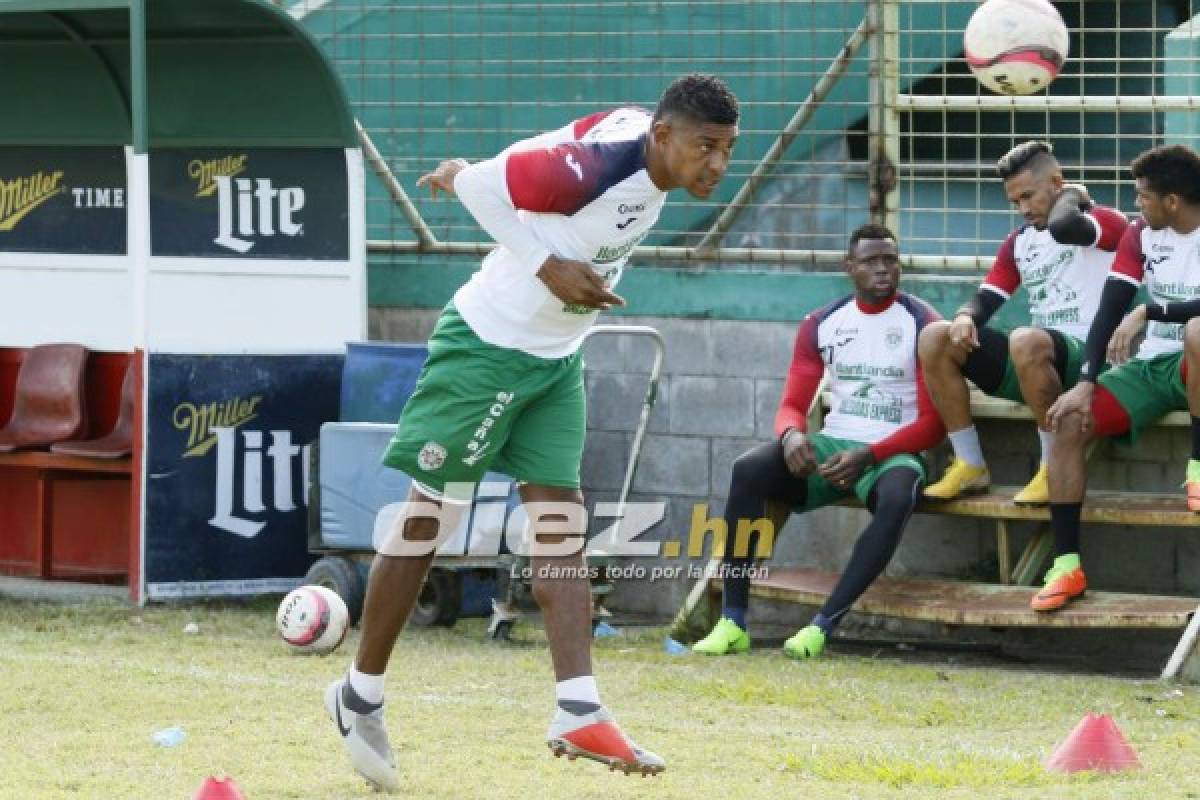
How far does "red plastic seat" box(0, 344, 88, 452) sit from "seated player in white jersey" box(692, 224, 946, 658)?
3.75m

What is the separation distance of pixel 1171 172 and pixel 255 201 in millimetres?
4599

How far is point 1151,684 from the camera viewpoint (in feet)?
28.6

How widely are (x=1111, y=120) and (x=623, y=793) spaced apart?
7.83 m

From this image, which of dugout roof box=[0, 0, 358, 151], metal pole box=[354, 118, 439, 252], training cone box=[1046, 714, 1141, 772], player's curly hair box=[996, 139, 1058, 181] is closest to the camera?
training cone box=[1046, 714, 1141, 772]

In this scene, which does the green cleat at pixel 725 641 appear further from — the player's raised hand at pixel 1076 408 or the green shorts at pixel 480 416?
the green shorts at pixel 480 416

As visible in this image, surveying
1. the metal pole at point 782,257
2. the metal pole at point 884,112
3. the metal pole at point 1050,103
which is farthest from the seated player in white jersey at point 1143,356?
the metal pole at point 884,112

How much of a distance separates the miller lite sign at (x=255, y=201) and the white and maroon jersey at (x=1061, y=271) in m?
3.42

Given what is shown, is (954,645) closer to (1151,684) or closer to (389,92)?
(1151,684)

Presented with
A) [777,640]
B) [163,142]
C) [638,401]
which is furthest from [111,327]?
[777,640]

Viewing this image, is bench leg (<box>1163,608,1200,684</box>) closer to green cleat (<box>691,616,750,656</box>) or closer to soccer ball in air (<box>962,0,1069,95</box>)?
green cleat (<box>691,616,750,656</box>)

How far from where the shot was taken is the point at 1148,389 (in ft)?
30.8

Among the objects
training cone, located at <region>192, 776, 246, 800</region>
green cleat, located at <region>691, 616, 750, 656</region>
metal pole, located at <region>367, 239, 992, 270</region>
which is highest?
metal pole, located at <region>367, 239, 992, 270</region>

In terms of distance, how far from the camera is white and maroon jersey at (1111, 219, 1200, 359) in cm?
919

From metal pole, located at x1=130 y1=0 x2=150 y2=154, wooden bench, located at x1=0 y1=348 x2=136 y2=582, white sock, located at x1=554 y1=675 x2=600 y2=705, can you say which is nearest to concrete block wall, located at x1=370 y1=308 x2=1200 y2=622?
metal pole, located at x1=130 y1=0 x2=150 y2=154
